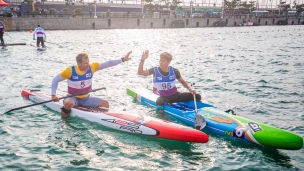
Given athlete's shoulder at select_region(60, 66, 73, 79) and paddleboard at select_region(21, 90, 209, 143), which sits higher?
athlete's shoulder at select_region(60, 66, 73, 79)

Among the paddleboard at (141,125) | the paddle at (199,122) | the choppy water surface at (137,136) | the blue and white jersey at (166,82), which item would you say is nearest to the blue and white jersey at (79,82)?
the paddleboard at (141,125)

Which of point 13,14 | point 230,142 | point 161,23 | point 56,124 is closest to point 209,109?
point 230,142

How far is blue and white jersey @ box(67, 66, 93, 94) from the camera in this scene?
360 inches

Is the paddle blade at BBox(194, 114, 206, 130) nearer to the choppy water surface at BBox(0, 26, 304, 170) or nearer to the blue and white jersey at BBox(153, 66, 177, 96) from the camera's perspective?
the choppy water surface at BBox(0, 26, 304, 170)

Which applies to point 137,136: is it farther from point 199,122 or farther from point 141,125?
point 199,122

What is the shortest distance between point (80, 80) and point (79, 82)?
0.08 meters


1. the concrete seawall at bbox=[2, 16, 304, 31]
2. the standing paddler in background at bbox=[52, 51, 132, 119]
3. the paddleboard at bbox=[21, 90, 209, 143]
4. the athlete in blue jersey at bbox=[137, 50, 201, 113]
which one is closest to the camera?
the paddleboard at bbox=[21, 90, 209, 143]

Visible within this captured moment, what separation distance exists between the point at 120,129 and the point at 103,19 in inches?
2602

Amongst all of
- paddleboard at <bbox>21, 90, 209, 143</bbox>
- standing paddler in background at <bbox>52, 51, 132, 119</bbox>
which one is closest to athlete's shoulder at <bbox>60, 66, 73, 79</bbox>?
standing paddler in background at <bbox>52, 51, 132, 119</bbox>

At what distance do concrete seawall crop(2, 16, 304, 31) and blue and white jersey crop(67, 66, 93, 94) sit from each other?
54103 mm

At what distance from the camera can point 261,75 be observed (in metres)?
17.6

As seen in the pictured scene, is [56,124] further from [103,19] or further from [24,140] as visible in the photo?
[103,19]

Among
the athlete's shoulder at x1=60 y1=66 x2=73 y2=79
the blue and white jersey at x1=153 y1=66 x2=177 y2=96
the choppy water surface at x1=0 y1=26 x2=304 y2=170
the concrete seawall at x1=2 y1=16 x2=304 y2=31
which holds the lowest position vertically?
the choppy water surface at x1=0 y1=26 x2=304 y2=170

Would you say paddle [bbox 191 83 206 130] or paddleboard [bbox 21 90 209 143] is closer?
paddleboard [bbox 21 90 209 143]
